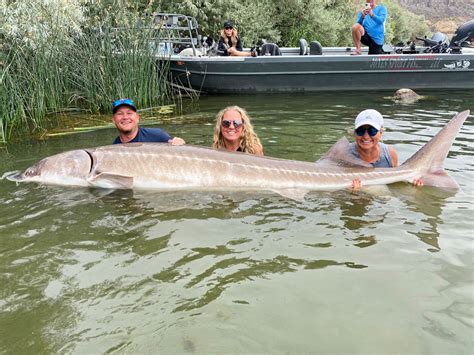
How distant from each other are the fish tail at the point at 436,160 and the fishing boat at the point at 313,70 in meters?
8.06

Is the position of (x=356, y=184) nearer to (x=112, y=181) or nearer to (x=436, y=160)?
(x=436, y=160)

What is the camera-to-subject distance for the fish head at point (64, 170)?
5230 millimetres

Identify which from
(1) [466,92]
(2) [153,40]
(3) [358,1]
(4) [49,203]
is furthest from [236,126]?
(3) [358,1]

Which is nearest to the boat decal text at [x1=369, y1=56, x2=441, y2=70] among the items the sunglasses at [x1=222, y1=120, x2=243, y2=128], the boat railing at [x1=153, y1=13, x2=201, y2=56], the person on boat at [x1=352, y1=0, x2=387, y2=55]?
the person on boat at [x1=352, y1=0, x2=387, y2=55]

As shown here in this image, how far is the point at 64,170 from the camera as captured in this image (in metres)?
5.27

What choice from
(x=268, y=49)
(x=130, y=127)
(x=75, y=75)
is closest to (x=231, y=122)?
(x=130, y=127)

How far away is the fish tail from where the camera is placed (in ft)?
15.7

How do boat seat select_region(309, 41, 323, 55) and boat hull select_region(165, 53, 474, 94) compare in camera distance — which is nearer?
boat hull select_region(165, 53, 474, 94)

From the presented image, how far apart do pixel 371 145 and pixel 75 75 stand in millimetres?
6343

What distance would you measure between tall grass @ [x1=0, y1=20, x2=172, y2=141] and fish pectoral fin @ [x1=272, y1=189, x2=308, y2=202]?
198 inches

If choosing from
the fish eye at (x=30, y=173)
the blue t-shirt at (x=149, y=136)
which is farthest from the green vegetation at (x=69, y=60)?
the blue t-shirt at (x=149, y=136)

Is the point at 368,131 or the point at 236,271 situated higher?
the point at 368,131

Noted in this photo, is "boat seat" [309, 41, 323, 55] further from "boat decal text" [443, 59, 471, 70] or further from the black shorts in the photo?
"boat decal text" [443, 59, 471, 70]

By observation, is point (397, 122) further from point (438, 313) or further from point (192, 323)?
point (192, 323)
